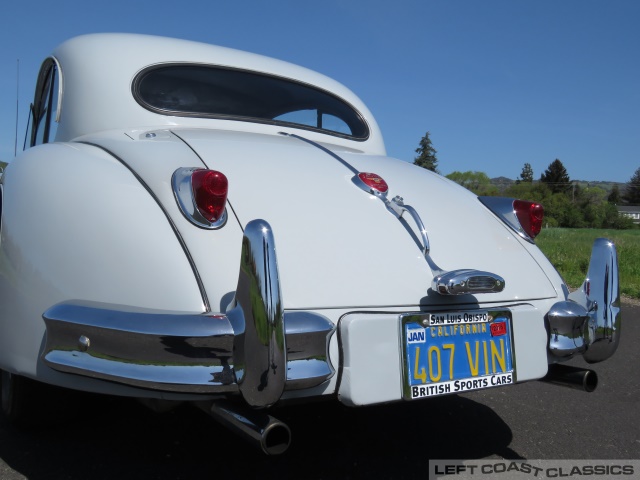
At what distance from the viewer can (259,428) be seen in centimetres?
153

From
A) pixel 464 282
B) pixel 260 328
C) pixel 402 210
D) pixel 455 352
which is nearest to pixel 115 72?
pixel 402 210

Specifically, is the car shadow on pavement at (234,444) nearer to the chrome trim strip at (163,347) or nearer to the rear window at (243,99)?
the chrome trim strip at (163,347)

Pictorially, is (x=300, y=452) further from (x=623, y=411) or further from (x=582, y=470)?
(x=623, y=411)

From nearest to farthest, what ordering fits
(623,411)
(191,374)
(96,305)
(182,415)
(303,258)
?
(191,374) < (96,305) < (303,258) < (182,415) < (623,411)

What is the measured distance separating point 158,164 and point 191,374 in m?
0.77

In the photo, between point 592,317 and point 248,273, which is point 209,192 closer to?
point 248,273

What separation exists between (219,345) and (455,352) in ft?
2.69

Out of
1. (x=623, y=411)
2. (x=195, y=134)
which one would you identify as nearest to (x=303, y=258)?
(x=195, y=134)

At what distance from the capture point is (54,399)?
98.6 inches

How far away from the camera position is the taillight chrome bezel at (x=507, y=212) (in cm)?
257

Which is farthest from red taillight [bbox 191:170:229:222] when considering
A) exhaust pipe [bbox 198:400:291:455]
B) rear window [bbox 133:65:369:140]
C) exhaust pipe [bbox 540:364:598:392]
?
exhaust pipe [bbox 540:364:598:392]

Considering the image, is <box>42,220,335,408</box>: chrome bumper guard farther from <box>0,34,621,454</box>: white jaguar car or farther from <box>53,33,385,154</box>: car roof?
<box>53,33,385,154</box>: car roof

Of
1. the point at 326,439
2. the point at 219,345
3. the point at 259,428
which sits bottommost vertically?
the point at 326,439

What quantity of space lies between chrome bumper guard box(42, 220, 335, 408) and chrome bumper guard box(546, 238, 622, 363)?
107 cm
